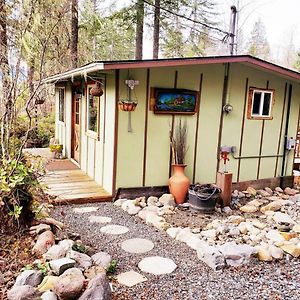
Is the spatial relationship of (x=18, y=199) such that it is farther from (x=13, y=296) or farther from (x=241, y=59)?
(x=241, y=59)

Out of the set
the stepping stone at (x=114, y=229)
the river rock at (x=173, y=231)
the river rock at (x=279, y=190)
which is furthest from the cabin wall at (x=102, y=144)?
the river rock at (x=279, y=190)

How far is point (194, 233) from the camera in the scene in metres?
4.48

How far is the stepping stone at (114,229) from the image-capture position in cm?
440

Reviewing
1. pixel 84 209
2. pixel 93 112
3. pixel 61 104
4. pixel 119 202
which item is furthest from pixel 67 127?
pixel 84 209

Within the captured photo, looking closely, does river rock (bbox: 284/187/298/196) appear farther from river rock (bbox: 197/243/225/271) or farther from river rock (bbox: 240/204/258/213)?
river rock (bbox: 197/243/225/271)

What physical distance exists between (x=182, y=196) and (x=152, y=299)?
3.07m

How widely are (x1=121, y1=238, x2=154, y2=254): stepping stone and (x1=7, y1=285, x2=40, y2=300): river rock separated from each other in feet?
4.60

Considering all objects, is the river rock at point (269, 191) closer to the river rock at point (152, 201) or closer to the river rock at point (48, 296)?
the river rock at point (152, 201)

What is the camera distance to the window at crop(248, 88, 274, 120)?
6724 millimetres

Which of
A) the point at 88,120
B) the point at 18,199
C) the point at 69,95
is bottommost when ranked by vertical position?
the point at 18,199

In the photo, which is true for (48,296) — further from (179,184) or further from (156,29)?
(156,29)

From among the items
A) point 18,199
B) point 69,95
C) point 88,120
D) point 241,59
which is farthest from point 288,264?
point 69,95

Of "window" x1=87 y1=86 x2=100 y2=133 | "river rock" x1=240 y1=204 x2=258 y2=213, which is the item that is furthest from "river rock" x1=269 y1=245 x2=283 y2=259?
"window" x1=87 y1=86 x2=100 y2=133

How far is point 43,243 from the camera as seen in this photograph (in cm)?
332
